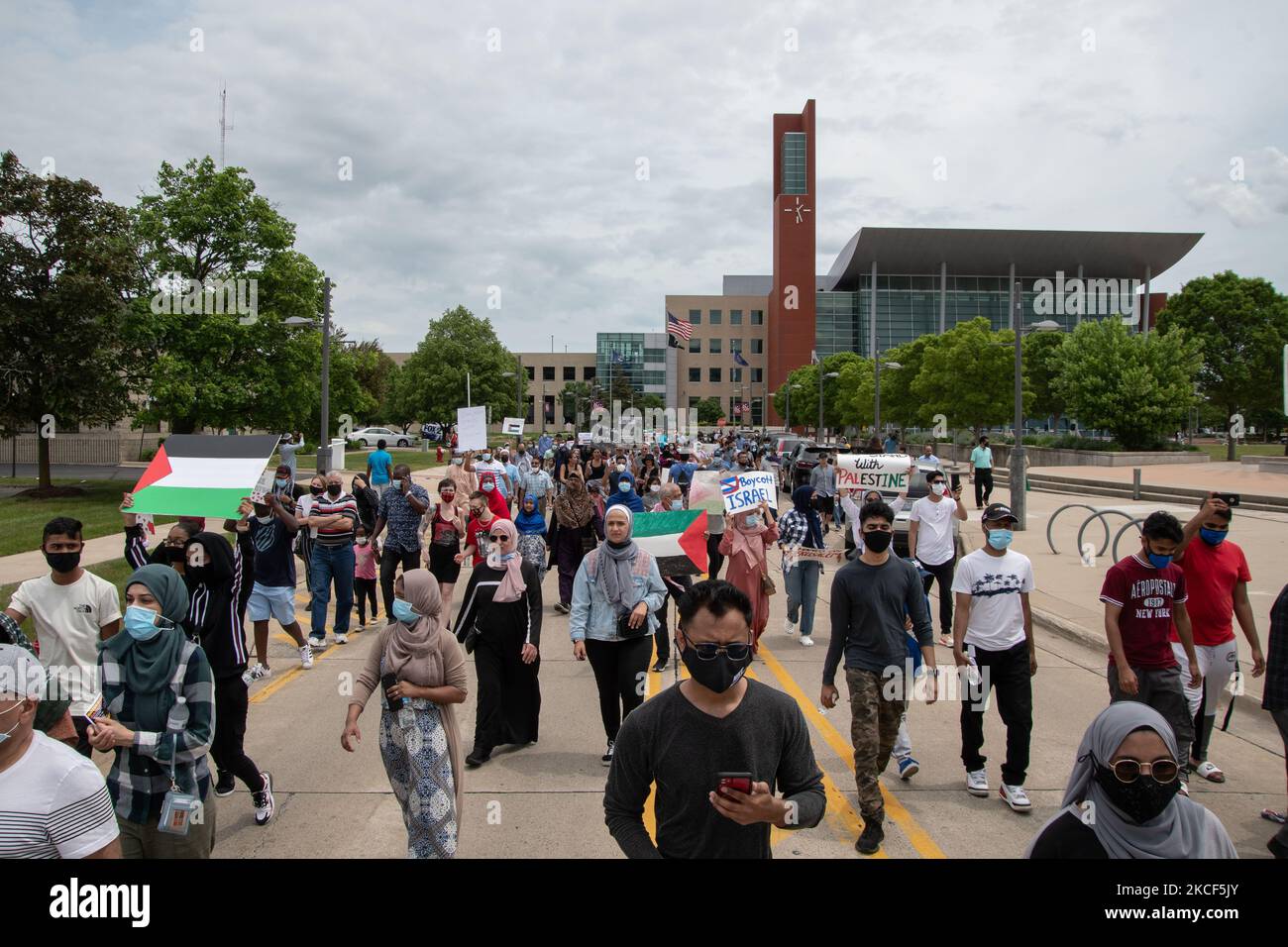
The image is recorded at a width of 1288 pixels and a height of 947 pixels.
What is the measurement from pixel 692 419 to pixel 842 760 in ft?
298

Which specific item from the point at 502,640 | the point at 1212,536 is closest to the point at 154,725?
the point at 502,640

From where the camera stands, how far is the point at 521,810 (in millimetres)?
5281

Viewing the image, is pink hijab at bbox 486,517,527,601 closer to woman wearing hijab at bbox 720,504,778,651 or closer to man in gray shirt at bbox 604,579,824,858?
woman wearing hijab at bbox 720,504,778,651

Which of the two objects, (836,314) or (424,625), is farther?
(836,314)

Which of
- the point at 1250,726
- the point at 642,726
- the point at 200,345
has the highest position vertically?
the point at 200,345

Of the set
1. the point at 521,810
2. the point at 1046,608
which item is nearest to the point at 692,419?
the point at 1046,608

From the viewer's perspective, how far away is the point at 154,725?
12.1 feet

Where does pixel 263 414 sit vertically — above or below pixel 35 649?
above

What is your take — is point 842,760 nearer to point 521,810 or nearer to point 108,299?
point 521,810

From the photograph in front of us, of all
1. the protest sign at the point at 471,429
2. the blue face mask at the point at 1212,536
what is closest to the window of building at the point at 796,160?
the protest sign at the point at 471,429

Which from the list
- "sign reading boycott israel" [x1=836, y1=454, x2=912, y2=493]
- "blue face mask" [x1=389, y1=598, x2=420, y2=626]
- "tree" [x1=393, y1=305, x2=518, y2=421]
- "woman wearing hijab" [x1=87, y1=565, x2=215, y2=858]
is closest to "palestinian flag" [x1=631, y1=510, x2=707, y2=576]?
"blue face mask" [x1=389, y1=598, x2=420, y2=626]

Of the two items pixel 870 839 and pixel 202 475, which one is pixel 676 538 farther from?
pixel 202 475

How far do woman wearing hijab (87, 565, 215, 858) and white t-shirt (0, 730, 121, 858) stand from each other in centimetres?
71

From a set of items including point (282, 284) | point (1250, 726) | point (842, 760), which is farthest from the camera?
point (282, 284)
